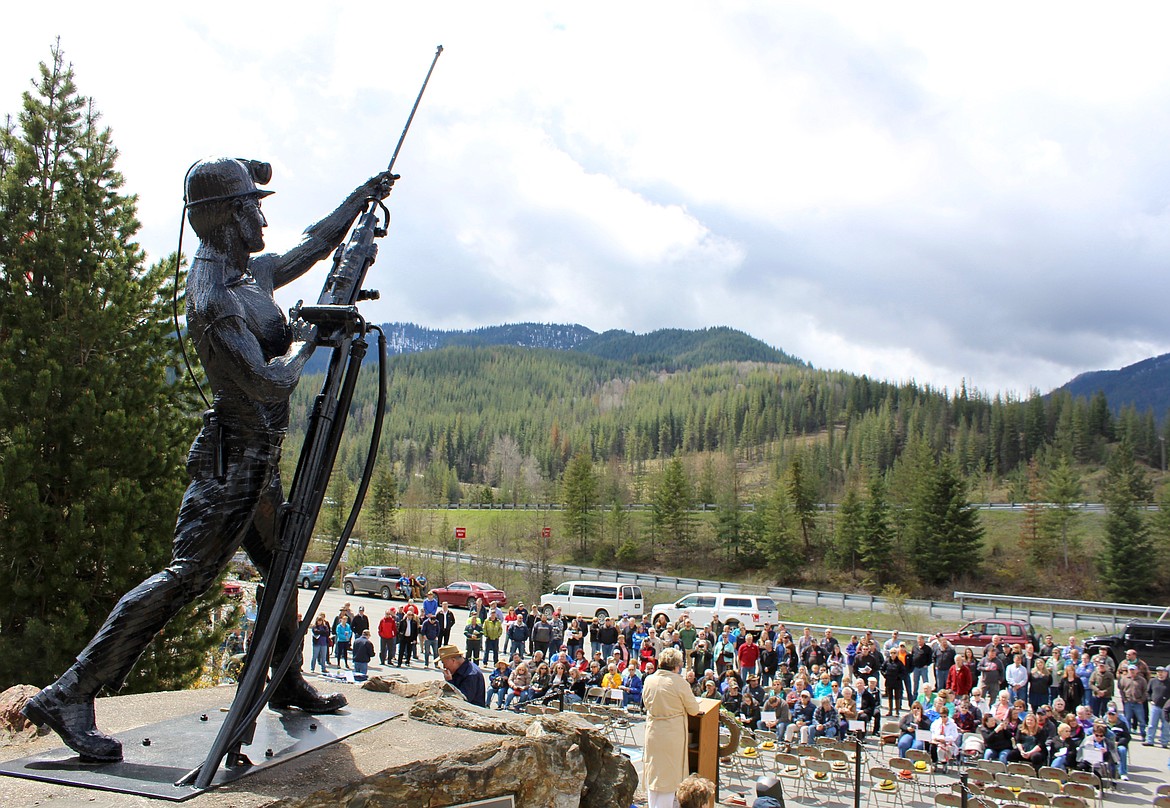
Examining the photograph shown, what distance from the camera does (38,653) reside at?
27.3 ft

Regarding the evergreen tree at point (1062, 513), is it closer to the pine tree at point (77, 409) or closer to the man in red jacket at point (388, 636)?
the man in red jacket at point (388, 636)

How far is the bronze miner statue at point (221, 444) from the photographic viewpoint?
3.96 metres

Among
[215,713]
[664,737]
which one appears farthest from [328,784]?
[664,737]

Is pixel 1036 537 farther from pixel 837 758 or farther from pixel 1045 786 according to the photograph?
pixel 1045 786

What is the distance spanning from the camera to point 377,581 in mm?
37562

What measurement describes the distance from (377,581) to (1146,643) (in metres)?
28.2

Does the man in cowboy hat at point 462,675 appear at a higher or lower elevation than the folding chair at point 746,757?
higher

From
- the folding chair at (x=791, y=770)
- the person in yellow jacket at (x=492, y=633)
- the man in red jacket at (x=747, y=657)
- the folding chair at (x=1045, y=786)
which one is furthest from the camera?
the person in yellow jacket at (x=492, y=633)

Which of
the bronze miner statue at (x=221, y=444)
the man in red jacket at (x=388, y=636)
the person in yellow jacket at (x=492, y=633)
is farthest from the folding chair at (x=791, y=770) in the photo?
the man in red jacket at (x=388, y=636)

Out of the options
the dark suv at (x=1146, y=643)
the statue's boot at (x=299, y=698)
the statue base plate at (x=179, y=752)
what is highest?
the statue's boot at (x=299, y=698)

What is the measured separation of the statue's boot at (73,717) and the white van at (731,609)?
24416 mm

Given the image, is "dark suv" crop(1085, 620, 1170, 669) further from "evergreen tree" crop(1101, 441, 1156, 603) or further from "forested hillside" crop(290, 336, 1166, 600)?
"forested hillside" crop(290, 336, 1166, 600)

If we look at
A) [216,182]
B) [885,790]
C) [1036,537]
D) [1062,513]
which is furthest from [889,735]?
[1036,537]

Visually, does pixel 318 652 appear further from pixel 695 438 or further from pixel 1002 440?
pixel 695 438
